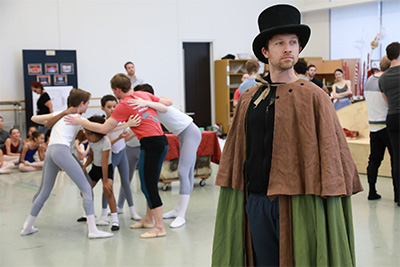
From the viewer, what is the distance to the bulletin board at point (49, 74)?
10.8m

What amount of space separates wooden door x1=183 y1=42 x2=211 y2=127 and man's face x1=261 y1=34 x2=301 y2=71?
36.7ft

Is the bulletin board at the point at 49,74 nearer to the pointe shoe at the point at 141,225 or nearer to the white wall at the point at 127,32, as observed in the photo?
the white wall at the point at 127,32

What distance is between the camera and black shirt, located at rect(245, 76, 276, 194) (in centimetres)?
216

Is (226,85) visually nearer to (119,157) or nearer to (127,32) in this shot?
(127,32)

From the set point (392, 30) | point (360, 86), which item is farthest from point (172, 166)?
point (392, 30)

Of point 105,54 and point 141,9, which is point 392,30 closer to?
point 141,9

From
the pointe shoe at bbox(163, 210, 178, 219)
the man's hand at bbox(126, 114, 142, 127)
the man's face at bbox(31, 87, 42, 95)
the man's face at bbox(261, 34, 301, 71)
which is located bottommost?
the pointe shoe at bbox(163, 210, 178, 219)

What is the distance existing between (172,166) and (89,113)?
5241 mm

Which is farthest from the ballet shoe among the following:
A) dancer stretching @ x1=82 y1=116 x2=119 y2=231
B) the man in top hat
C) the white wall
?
the white wall

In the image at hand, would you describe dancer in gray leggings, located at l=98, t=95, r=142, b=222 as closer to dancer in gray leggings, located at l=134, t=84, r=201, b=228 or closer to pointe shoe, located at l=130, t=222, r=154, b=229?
pointe shoe, located at l=130, t=222, r=154, b=229

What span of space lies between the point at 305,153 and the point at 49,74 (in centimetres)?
970

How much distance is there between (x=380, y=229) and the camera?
4.78 m

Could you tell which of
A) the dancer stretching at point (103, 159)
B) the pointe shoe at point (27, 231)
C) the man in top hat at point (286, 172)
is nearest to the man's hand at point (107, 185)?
the dancer stretching at point (103, 159)

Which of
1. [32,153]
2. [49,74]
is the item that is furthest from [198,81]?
[32,153]
